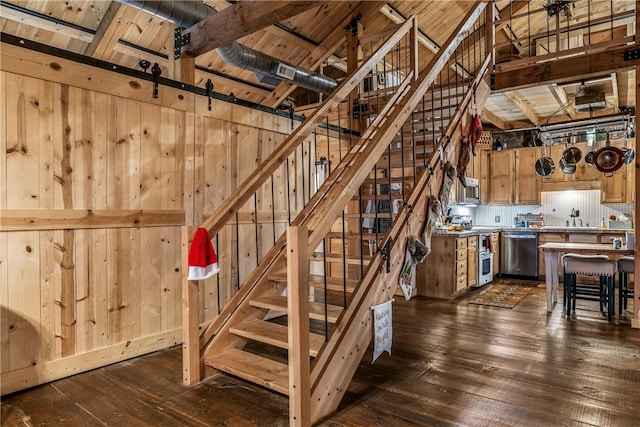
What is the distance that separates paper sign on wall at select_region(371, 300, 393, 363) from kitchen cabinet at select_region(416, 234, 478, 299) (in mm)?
2949

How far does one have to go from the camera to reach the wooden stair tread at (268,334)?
251 centimetres

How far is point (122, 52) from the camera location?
4.55 meters

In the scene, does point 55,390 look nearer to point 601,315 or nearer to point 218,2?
point 218,2

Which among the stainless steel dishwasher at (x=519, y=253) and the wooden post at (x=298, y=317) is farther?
the stainless steel dishwasher at (x=519, y=253)

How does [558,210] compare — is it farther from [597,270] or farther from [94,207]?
[94,207]

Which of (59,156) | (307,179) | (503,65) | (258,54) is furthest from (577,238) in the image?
(59,156)

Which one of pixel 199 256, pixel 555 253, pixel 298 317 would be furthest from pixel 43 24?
pixel 555 253

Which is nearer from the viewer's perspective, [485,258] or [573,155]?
[573,155]

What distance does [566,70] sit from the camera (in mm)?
4551

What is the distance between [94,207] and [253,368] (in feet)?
5.78

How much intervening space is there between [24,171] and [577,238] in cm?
770

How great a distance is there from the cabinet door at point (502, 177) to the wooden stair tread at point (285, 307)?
Answer: 20.8ft

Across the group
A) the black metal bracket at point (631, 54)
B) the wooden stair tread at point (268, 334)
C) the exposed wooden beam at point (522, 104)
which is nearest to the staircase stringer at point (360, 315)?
the wooden stair tread at point (268, 334)

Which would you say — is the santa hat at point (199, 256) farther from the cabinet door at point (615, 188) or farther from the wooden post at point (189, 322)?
the cabinet door at point (615, 188)
